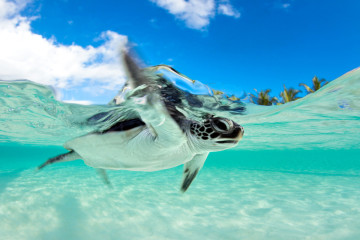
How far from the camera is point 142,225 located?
213 inches

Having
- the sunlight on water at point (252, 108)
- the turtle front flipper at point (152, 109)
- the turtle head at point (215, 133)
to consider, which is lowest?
the turtle front flipper at point (152, 109)

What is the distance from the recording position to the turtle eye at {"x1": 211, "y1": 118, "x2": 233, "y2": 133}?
3.05m

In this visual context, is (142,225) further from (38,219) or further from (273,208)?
(273,208)

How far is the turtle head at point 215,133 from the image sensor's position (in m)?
3.04

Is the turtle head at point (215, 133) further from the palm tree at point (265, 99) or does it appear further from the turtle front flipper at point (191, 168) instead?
the palm tree at point (265, 99)

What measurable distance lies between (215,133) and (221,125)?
155 mm

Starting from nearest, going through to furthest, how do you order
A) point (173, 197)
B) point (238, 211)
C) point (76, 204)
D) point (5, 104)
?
point (238, 211) < point (76, 204) < point (173, 197) < point (5, 104)

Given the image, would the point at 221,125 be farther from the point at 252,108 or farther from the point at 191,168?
the point at 252,108


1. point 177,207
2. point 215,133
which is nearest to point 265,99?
point 177,207

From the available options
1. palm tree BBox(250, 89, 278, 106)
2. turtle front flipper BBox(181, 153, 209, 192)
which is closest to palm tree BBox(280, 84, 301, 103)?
palm tree BBox(250, 89, 278, 106)

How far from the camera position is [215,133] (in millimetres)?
3170

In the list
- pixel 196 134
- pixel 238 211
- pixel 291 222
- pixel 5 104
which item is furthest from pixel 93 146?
pixel 5 104

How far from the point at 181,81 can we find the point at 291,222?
440cm

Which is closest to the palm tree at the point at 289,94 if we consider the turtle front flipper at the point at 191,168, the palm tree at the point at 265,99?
the palm tree at the point at 265,99
